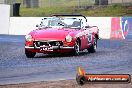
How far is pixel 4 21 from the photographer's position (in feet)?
119

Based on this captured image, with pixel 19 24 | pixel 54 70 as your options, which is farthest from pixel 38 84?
A: pixel 19 24

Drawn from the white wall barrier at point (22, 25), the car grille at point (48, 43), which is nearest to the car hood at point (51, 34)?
the car grille at point (48, 43)

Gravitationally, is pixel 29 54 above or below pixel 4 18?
above

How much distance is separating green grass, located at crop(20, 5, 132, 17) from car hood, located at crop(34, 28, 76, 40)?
27498mm

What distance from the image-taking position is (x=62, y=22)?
57.4 feet

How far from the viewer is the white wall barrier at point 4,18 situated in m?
35.9

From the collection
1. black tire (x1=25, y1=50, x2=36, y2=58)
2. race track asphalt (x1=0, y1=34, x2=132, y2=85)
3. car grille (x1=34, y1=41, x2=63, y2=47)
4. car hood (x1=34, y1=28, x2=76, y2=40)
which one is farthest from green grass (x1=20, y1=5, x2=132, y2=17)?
race track asphalt (x1=0, y1=34, x2=132, y2=85)

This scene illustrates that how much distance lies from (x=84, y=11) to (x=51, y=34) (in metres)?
30.9

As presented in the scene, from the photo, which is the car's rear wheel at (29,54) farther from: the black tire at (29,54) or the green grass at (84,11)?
the green grass at (84,11)

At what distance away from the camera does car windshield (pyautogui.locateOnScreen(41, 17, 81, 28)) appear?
57.0 feet

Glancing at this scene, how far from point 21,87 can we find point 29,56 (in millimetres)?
7434

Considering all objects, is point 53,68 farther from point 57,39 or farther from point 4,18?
point 4,18

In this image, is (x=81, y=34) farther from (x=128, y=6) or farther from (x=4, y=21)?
(x=128, y=6)

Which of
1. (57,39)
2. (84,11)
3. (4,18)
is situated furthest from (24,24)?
(57,39)
